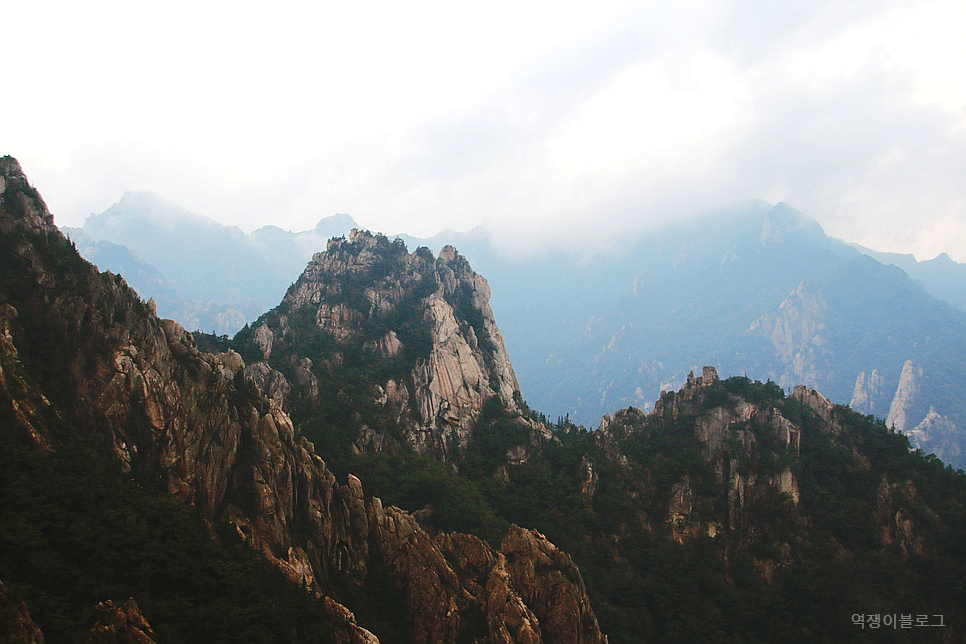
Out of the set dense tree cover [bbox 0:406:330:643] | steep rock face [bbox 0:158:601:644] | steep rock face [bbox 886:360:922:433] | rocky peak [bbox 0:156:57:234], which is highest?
steep rock face [bbox 886:360:922:433]

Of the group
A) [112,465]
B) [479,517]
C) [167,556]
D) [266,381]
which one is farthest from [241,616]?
[266,381]

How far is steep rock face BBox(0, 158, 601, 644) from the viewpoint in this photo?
31578 millimetres

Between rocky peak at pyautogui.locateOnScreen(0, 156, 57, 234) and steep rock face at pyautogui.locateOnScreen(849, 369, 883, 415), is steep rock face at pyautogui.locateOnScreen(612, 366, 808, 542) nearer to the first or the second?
rocky peak at pyautogui.locateOnScreen(0, 156, 57, 234)

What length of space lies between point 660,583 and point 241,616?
40.7 meters

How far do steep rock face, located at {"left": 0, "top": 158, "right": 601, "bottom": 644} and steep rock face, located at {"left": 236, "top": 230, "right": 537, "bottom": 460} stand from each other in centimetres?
2090

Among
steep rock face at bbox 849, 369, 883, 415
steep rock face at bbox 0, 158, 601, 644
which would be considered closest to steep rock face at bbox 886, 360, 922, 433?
steep rock face at bbox 849, 369, 883, 415

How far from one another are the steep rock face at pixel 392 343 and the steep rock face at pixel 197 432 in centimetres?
2090

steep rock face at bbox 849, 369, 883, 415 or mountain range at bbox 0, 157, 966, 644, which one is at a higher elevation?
steep rock face at bbox 849, 369, 883, 415

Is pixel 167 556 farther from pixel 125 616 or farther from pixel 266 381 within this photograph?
pixel 266 381

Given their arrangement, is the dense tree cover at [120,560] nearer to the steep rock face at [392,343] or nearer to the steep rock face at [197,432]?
the steep rock face at [197,432]

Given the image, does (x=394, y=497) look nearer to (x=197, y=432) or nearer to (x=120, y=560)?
(x=197, y=432)

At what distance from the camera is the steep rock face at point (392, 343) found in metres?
68.9

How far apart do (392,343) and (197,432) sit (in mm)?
48090

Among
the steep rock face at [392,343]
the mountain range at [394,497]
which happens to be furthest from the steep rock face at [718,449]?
the steep rock face at [392,343]
